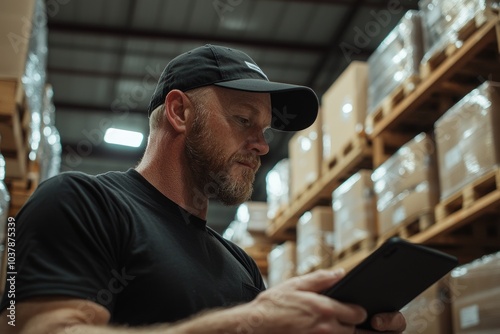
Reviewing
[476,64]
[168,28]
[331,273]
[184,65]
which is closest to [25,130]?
[184,65]

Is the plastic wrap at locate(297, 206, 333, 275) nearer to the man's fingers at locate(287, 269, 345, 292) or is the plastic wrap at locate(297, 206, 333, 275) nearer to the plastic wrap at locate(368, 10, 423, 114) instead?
the plastic wrap at locate(368, 10, 423, 114)

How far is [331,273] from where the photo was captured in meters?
1.48

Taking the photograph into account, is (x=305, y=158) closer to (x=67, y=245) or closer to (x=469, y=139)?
(x=469, y=139)

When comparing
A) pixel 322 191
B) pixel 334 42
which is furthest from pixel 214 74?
pixel 334 42

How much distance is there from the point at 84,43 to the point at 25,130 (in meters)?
5.18

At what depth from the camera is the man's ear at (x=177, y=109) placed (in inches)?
84.3

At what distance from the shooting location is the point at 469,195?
4.02 metres

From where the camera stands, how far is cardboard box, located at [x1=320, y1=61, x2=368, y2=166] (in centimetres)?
570

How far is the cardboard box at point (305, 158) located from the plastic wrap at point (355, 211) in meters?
0.84

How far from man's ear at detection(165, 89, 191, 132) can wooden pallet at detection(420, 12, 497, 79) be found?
2531 millimetres

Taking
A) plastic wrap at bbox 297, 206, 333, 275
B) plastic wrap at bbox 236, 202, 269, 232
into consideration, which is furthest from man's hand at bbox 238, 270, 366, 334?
plastic wrap at bbox 236, 202, 269, 232

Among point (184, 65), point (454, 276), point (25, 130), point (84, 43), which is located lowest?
A: point (454, 276)

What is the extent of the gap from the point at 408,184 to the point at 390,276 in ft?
11.0

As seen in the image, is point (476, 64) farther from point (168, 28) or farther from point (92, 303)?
point (168, 28)
